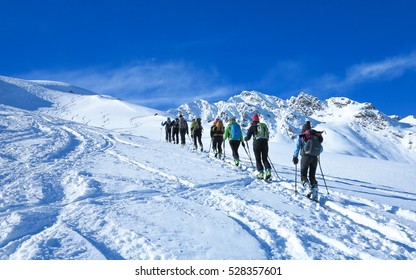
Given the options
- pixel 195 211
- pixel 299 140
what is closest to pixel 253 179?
pixel 299 140

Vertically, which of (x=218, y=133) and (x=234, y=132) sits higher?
(x=218, y=133)

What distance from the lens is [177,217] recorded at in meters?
5.60

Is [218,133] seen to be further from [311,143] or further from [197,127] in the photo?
[311,143]

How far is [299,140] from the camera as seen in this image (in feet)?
27.8

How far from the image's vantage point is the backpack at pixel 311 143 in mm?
8125

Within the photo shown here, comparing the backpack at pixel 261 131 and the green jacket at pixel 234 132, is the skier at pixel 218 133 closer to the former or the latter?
the green jacket at pixel 234 132

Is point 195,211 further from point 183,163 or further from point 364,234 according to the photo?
point 183,163

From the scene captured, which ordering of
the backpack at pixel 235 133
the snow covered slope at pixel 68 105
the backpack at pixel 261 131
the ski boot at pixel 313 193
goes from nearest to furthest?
the ski boot at pixel 313 193 → the backpack at pixel 261 131 → the backpack at pixel 235 133 → the snow covered slope at pixel 68 105

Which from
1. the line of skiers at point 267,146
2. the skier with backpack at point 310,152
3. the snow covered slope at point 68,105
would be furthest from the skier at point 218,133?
the snow covered slope at point 68,105

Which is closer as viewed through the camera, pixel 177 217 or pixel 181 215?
pixel 177 217

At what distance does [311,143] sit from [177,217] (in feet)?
13.7

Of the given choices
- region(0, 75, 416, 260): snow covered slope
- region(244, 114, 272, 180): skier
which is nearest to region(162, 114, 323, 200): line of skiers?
region(244, 114, 272, 180): skier

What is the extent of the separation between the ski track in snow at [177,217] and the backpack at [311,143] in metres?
1.11

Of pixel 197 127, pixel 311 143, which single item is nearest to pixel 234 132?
pixel 311 143
